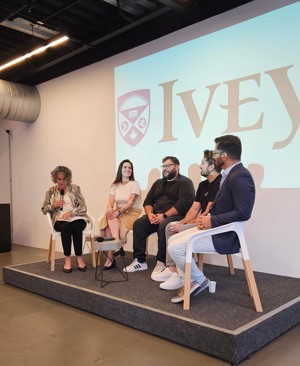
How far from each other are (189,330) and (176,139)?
7.79ft

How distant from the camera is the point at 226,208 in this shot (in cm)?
245

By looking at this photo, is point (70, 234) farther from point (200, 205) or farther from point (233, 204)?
point (233, 204)

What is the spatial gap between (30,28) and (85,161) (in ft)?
6.22

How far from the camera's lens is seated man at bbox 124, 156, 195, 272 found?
10.9 feet

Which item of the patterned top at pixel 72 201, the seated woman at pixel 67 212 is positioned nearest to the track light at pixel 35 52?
the seated woman at pixel 67 212

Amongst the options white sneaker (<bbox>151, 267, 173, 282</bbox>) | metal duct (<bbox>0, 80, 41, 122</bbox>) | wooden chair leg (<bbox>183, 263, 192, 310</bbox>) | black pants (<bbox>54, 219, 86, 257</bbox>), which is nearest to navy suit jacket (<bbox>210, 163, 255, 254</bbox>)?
wooden chair leg (<bbox>183, 263, 192, 310</bbox>)

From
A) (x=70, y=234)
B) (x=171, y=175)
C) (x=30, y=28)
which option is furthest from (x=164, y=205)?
(x=30, y=28)

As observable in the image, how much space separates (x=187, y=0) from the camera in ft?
12.0

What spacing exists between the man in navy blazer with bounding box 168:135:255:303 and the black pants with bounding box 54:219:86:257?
137cm

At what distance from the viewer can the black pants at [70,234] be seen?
3.59m

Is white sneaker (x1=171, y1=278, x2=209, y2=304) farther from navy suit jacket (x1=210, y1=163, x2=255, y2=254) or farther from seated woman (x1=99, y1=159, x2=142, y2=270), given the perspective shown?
seated woman (x1=99, y1=159, x2=142, y2=270)

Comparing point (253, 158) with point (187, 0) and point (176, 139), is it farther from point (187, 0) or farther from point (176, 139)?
point (187, 0)

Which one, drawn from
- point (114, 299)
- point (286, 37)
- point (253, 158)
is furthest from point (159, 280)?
point (286, 37)

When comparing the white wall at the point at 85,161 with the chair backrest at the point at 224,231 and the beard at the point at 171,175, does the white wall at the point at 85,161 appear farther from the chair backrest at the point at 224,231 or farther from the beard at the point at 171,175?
the chair backrest at the point at 224,231
